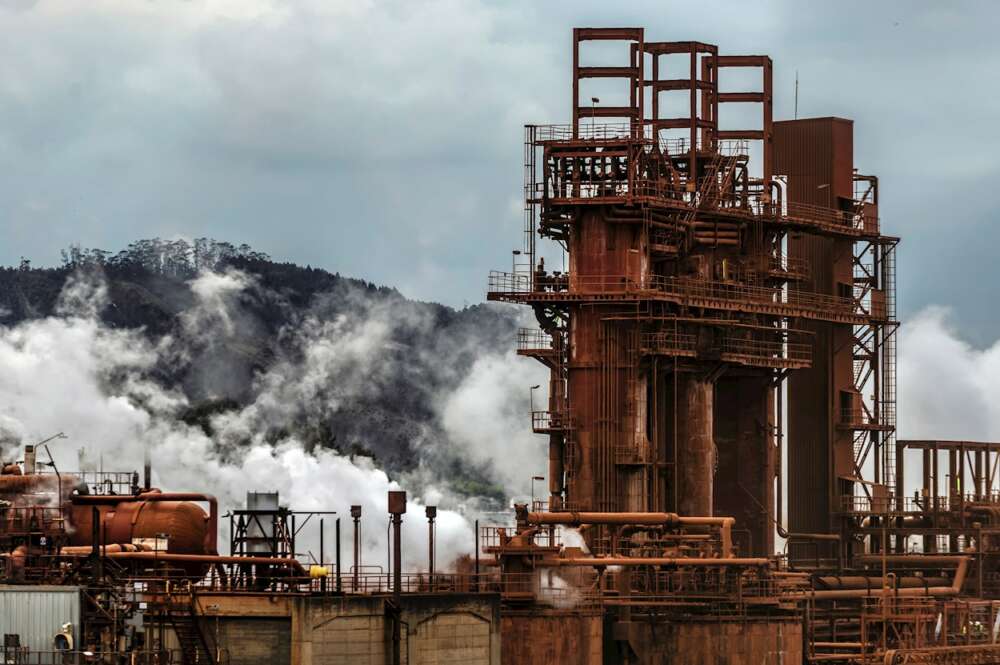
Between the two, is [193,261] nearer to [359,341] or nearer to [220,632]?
[359,341]

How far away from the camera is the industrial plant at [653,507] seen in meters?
77.7

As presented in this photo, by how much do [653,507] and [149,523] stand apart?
25.1 meters

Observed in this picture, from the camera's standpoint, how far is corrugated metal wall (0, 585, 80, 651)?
75125mm

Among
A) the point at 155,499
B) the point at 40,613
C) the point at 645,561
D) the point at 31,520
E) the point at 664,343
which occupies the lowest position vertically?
the point at 40,613

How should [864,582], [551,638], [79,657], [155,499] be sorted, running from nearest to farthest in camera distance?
1. [79,657]
2. [155,499]
3. [551,638]
4. [864,582]

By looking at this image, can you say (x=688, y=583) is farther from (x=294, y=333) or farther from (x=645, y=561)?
(x=294, y=333)

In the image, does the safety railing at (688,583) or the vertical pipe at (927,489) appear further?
the vertical pipe at (927,489)

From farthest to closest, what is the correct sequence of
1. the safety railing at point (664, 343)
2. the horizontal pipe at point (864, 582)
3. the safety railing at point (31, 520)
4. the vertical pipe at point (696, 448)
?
the horizontal pipe at point (864, 582) → the vertical pipe at point (696, 448) → the safety railing at point (664, 343) → the safety railing at point (31, 520)

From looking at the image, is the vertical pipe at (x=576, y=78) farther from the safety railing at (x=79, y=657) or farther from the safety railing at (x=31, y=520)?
the safety railing at (x=79, y=657)

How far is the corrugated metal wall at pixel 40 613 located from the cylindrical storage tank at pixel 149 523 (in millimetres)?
4362

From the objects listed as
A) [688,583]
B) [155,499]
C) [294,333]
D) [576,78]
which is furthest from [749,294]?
[294,333]

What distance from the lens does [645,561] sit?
88688mm

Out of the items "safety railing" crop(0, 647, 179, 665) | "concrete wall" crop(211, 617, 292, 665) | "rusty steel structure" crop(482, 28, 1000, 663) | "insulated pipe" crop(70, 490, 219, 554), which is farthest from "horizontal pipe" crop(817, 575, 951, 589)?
"safety railing" crop(0, 647, 179, 665)

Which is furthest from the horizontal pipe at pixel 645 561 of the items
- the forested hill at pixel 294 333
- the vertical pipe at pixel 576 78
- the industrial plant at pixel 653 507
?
the forested hill at pixel 294 333
